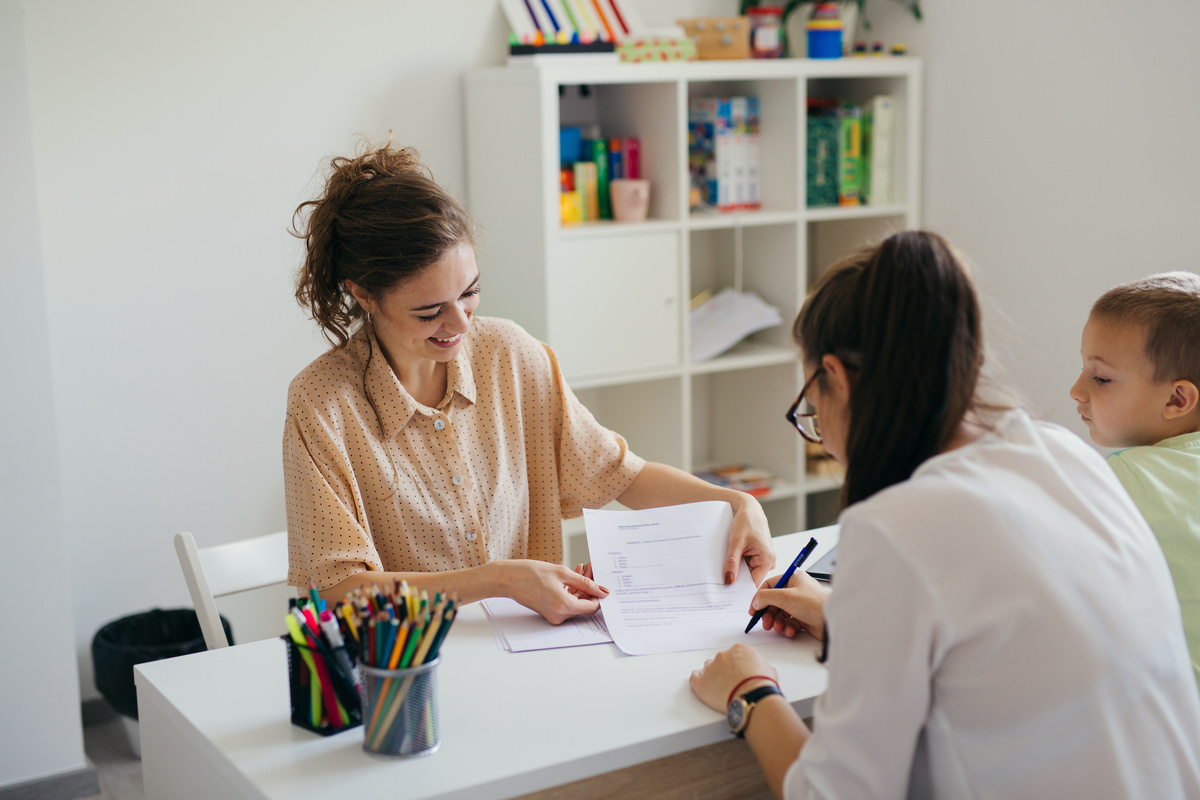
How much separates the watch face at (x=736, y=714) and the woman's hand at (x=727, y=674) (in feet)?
0.05

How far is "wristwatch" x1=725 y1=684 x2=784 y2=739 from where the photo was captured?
1172 mm

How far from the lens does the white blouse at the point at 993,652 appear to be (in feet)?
3.11

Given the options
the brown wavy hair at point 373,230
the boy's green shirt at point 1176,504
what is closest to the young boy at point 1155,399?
the boy's green shirt at point 1176,504

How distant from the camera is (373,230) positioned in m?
Answer: 1.68

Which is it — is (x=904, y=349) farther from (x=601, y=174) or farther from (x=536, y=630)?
(x=601, y=174)

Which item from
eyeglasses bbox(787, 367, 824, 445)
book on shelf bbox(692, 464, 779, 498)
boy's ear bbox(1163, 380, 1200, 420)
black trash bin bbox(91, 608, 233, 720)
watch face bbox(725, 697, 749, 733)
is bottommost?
black trash bin bbox(91, 608, 233, 720)

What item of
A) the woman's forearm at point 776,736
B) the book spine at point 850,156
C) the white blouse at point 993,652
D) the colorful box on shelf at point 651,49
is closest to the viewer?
the white blouse at point 993,652

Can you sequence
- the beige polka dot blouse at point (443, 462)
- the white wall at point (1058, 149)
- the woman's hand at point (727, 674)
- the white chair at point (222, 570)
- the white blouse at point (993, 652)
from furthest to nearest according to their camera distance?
the white wall at point (1058, 149) < the white chair at point (222, 570) < the beige polka dot blouse at point (443, 462) < the woman's hand at point (727, 674) < the white blouse at point (993, 652)

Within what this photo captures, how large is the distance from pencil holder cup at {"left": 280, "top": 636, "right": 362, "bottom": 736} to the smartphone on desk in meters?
0.81

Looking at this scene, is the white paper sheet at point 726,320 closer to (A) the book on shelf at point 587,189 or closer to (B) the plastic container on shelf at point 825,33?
(A) the book on shelf at point 587,189

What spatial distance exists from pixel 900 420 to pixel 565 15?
7.48ft

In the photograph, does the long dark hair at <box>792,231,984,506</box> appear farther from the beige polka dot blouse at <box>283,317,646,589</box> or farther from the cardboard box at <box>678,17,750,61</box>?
the cardboard box at <box>678,17,750,61</box>

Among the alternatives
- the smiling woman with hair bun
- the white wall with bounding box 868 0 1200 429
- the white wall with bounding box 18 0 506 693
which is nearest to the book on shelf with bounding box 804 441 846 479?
the white wall with bounding box 868 0 1200 429

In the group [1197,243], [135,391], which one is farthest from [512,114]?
[1197,243]
